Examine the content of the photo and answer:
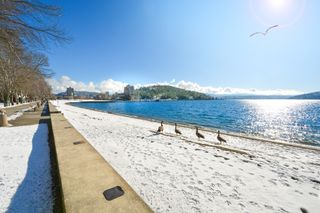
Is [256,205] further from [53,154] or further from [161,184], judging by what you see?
[53,154]

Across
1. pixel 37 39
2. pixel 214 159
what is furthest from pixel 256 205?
pixel 37 39

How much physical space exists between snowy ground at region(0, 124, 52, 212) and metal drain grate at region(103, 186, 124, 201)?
1153 millimetres

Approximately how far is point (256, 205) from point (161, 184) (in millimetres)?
2221

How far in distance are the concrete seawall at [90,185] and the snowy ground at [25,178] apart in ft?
1.68

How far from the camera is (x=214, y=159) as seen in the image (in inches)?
269

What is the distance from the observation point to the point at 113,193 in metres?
3.18

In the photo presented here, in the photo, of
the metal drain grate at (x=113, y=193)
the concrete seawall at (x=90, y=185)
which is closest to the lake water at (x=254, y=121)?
the concrete seawall at (x=90, y=185)

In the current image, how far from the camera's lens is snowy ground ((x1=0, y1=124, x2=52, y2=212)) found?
3.42 m

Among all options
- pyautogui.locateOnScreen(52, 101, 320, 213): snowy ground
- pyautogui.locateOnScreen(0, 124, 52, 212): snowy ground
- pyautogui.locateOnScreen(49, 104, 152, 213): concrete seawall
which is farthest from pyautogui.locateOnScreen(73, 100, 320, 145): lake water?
pyautogui.locateOnScreen(0, 124, 52, 212): snowy ground

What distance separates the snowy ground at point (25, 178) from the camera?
342 centimetres

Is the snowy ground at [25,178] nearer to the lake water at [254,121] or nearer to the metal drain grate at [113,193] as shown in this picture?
the metal drain grate at [113,193]

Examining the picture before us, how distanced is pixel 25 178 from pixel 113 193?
9.91ft

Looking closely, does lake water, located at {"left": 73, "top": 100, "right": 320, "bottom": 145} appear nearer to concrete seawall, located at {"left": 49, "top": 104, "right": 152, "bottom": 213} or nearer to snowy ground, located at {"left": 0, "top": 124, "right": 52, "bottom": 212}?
concrete seawall, located at {"left": 49, "top": 104, "right": 152, "bottom": 213}

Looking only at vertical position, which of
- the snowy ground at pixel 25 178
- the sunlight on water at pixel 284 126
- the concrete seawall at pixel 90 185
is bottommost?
the sunlight on water at pixel 284 126
